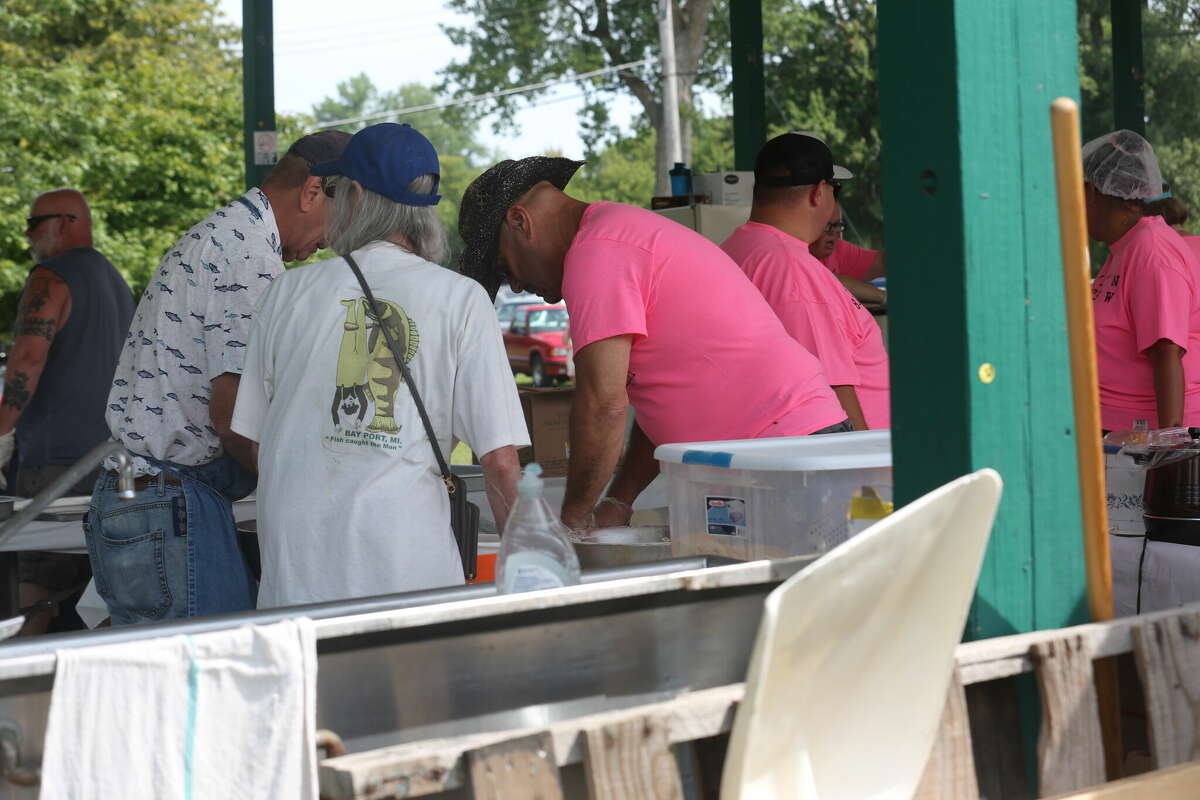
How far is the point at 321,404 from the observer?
2.46 metres

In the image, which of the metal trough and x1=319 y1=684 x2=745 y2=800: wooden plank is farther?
the metal trough

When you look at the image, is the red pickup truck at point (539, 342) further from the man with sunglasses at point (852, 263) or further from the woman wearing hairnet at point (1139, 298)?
the woman wearing hairnet at point (1139, 298)

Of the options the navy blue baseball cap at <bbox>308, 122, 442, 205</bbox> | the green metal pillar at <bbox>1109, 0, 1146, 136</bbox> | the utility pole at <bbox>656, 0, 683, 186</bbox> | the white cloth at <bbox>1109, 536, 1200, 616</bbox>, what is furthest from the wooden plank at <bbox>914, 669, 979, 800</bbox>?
the utility pole at <bbox>656, 0, 683, 186</bbox>

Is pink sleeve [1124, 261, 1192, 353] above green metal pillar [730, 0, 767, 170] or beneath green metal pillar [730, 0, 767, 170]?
beneath

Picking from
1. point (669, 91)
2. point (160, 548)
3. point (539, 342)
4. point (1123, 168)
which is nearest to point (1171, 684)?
point (160, 548)

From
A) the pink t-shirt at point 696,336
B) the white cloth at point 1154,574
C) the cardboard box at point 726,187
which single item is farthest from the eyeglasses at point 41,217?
the white cloth at point 1154,574

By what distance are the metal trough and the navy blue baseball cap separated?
94cm

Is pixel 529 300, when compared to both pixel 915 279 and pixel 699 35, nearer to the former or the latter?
pixel 699 35

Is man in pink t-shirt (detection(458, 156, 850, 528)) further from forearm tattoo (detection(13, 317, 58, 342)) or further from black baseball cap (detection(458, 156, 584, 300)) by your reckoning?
forearm tattoo (detection(13, 317, 58, 342))

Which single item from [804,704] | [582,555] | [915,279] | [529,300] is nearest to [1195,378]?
[582,555]

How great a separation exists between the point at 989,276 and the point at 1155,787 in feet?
2.39

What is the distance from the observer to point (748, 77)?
22.2 feet

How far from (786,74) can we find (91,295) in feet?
54.4

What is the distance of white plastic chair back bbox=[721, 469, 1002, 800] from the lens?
1.41m
